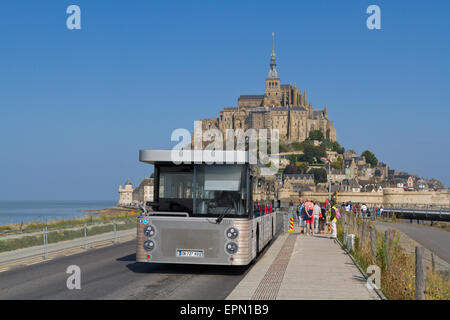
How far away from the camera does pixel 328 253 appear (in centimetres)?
1875

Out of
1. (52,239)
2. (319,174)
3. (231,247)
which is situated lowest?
(52,239)

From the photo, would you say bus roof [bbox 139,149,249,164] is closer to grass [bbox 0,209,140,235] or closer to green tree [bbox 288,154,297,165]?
grass [bbox 0,209,140,235]

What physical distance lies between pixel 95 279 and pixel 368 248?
8.14 m

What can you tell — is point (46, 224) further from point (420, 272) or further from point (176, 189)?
point (420, 272)

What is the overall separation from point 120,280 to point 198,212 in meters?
2.16

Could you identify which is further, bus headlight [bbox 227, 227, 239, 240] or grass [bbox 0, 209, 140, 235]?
grass [bbox 0, 209, 140, 235]

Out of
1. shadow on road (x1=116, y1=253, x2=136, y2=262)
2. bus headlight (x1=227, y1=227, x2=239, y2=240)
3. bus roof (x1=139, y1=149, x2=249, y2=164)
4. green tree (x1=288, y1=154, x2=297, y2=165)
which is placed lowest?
shadow on road (x1=116, y1=253, x2=136, y2=262)

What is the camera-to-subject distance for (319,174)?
185m

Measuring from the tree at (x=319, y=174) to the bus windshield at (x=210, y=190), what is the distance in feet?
561

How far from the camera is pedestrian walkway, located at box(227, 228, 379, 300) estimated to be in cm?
1065

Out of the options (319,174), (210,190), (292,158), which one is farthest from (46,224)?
(292,158)

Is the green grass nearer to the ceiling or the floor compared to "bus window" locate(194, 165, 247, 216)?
nearer to the floor

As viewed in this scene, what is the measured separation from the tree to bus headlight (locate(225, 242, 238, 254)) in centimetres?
17140

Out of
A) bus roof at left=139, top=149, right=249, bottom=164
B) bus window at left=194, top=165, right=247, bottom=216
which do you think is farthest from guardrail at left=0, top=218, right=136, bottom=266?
bus window at left=194, top=165, right=247, bottom=216
